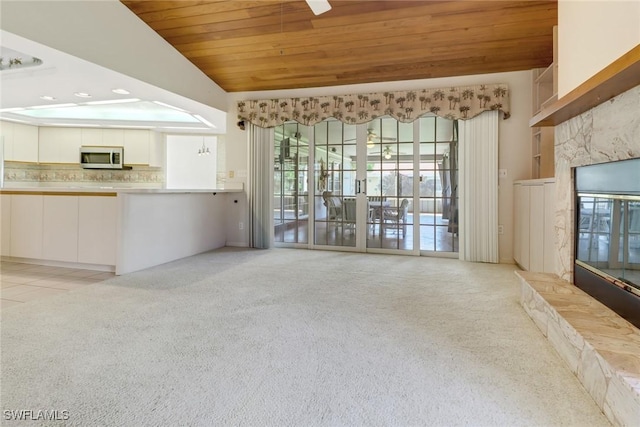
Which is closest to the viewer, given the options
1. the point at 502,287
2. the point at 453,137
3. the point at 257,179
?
the point at 502,287

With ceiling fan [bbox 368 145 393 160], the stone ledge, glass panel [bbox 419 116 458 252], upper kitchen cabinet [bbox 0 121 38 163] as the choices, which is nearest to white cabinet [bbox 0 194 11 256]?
upper kitchen cabinet [bbox 0 121 38 163]

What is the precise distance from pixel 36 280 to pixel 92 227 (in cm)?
68

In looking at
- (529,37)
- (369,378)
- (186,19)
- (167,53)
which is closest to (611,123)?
(369,378)

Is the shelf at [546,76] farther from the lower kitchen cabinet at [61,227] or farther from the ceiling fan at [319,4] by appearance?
the lower kitchen cabinet at [61,227]

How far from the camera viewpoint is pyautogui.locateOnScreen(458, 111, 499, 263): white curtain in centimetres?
409

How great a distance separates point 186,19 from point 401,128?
3.01 m

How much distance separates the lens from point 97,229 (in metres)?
3.47

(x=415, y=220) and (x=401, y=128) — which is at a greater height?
(x=401, y=128)

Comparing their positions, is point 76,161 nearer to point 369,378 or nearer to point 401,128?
point 401,128

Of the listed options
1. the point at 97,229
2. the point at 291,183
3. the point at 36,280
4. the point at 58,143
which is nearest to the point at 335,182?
the point at 291,183

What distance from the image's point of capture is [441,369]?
1.59 meters

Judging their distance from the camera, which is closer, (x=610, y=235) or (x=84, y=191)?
(x=610, y=235)

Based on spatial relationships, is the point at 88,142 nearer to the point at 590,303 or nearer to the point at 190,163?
the point at 190,163

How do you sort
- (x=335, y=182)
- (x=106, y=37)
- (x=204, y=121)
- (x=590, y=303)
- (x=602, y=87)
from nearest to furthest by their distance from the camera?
(x=602, y=87)
(x=590, y=303)
(x=106, y=37)
(x=335, y=182)
(x=204, y=121)
